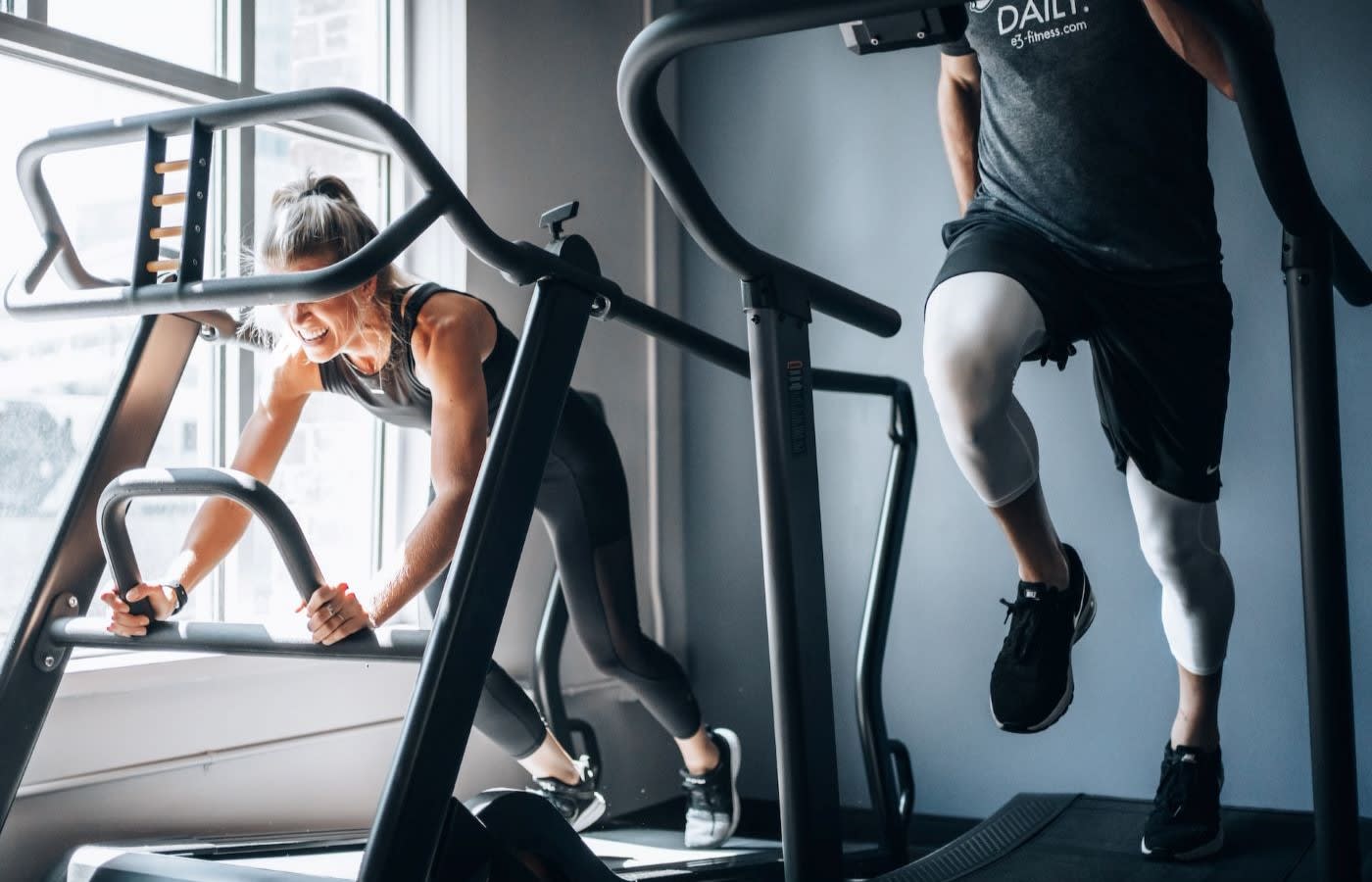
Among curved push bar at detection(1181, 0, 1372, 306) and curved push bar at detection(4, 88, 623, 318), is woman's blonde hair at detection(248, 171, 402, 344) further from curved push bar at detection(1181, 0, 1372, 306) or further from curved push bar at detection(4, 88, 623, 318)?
curved push bar at detection(1181, 0, 1372, 306)

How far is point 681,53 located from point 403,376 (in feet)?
3.20

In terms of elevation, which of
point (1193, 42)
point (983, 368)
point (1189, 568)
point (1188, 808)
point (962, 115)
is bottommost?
point (1188, 808)

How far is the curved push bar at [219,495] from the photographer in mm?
1427

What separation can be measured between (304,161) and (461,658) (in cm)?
194

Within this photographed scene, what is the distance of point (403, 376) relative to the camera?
6.75 ft

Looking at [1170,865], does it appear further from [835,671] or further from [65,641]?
[65,641]

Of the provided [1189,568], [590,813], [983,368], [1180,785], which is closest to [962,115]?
[983,368]

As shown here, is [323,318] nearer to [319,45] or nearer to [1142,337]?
[1142,337]

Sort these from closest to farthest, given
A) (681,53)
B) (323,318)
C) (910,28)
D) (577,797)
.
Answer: (910,28) < (681,53) < (323,318) < (577,797)

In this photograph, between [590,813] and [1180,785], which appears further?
[590,813]

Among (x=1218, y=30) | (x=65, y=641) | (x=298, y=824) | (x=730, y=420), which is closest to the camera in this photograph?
(x=1218, y=30)

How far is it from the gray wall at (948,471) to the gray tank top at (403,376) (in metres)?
1.62

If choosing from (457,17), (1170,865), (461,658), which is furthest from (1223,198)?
(461,658)

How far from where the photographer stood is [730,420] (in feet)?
12.6
